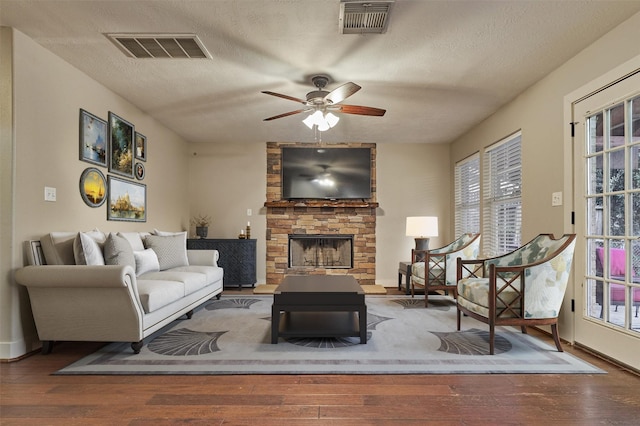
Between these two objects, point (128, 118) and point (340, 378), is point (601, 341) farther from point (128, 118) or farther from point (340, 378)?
point (128, 118)

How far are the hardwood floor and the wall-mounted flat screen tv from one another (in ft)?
13.8

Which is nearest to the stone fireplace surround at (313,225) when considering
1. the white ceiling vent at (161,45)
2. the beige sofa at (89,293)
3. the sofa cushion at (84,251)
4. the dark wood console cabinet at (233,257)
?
the dark wood console cabinet at (233,257)

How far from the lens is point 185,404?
199cm

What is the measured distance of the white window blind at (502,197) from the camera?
419 centimetres

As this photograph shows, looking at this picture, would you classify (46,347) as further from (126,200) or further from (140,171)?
(140,171)

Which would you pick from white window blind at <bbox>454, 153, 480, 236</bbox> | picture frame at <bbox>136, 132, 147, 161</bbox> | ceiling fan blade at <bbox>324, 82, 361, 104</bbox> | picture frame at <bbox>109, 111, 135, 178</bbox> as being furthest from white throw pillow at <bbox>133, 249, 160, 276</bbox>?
white window blind at <bbox>454, 153, 480, 236</bbox>

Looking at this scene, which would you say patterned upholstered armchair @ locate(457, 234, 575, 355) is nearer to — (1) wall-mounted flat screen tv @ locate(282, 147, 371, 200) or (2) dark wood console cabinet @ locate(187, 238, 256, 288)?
(1) wall-mounted flat screen tv @ locate(282, 147, 371, 200)

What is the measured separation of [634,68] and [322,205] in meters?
4.38

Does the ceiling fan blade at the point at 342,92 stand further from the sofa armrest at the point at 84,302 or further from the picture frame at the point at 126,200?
the picture frame at the point at 126,200

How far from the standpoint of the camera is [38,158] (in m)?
2.92

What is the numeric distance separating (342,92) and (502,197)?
8.51 feet

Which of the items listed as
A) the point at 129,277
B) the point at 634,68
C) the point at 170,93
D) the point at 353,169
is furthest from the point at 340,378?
the point at 353,169

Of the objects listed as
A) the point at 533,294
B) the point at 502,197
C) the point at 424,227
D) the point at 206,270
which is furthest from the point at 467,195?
the point at 206,270

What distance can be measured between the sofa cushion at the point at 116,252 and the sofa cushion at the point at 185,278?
11.4 inches
